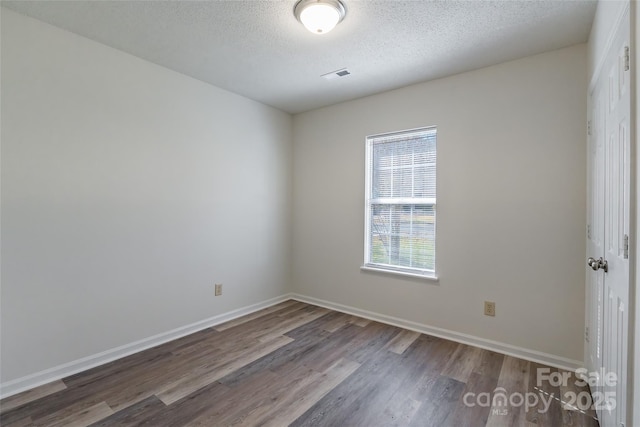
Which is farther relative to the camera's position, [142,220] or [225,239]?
[225,239]

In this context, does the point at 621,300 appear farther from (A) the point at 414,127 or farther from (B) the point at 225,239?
(B) the point at 225,239

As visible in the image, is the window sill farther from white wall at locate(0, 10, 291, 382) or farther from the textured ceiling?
the textured ceiling

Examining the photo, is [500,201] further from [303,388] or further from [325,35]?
[303,388]

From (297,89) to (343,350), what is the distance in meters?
2.69

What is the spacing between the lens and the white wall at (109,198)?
212 cm

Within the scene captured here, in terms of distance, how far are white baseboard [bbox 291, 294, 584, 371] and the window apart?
534 mm

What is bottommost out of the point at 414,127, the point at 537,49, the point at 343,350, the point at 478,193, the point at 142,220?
the point at 343,350

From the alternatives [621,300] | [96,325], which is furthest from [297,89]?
[621,300]

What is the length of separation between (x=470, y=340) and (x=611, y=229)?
1.70 meters

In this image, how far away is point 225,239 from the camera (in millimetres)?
3443

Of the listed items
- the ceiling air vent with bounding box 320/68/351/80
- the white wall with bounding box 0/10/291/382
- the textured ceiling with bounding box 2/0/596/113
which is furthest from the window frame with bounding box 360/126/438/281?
the white wall with bounding box 0/10/291/382

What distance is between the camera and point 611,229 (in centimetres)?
156

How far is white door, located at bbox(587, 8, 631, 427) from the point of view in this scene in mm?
1322

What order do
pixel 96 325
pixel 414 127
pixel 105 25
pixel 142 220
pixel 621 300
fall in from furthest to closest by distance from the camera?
pixel 414 127, pixel 142 220, pixel 96 325, pixel 105 25, pixel 621 300
